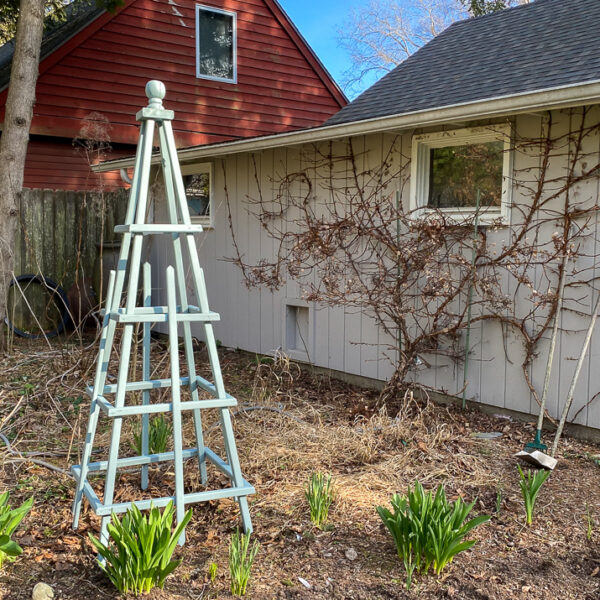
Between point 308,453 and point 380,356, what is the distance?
6.48ft

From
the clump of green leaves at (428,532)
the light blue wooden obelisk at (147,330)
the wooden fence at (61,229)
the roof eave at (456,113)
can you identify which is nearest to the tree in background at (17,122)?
the wooden fence at (61,229)

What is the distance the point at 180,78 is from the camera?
1130 centimetres

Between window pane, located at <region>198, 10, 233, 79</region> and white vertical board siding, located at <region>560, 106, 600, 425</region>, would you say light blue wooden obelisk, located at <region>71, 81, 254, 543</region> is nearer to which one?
white vertical board siding, located at <region>560, 106, 600, 425</region>

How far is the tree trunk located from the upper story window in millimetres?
5079

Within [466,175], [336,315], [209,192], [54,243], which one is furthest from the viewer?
[54,243]

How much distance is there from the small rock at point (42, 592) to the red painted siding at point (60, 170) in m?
8.48

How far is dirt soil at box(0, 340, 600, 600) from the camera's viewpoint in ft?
8.71

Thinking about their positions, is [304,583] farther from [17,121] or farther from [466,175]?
[17,121]

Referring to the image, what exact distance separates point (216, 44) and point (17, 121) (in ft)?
19.7

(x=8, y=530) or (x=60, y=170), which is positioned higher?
(x=60, y=170)

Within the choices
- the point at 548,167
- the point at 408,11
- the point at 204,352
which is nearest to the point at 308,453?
the point at 548,167

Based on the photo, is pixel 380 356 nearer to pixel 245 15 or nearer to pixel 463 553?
pixel 463 553

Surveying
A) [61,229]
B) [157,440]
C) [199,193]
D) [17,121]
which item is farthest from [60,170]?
[157,440]

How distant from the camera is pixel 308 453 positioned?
4090mm
